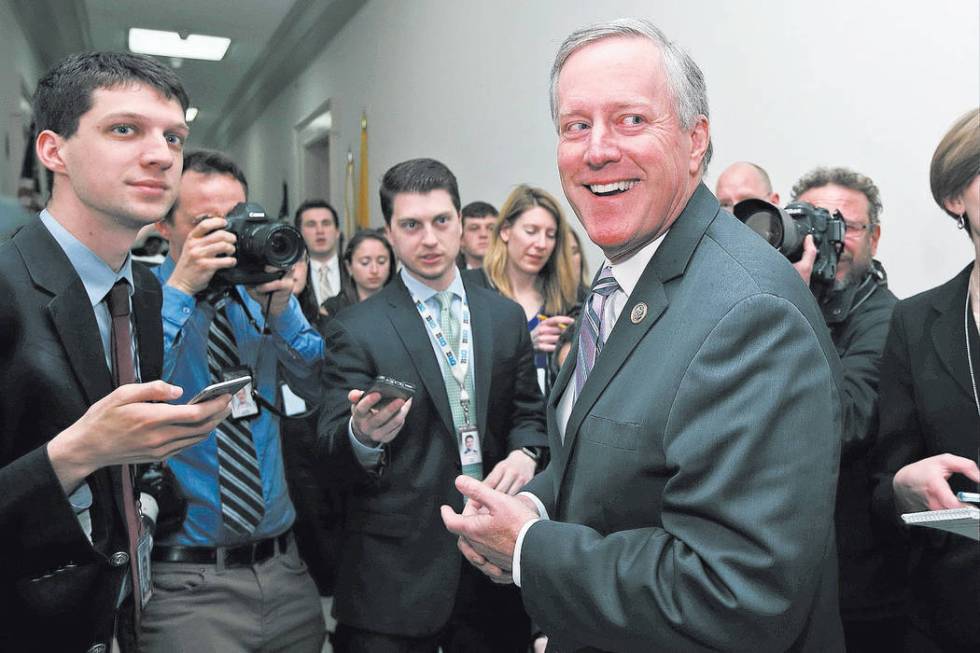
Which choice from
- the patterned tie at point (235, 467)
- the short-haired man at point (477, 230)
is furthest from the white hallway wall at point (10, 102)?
the patterned tie at point (235, 467)

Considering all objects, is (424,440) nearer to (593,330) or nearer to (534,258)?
(593,330)

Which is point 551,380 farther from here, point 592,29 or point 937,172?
point 592,29

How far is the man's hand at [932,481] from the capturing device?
1.33 meters

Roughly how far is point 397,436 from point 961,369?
4.06 feet

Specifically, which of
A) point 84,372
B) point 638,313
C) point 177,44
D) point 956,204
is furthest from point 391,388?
point 177,44

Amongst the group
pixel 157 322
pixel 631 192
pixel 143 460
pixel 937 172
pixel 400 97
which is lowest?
pixel 143 460

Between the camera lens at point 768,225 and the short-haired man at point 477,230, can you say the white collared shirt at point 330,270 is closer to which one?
the short-haired man at point 477,230

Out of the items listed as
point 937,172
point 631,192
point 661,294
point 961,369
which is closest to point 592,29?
point 631,192

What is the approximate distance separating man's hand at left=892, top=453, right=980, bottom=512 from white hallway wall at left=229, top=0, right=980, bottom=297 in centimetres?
96

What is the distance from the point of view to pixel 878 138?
2.35m

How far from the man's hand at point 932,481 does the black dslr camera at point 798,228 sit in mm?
614

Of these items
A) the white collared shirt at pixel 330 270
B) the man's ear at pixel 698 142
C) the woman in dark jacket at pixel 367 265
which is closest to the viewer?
the man's ear at pixel 698 142

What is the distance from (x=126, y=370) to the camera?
4.57ft

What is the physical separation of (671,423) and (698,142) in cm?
46
